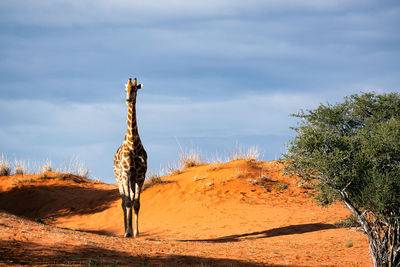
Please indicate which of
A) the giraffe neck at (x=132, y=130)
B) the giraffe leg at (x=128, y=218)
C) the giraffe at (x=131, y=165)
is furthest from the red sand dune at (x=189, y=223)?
the giraffe neck at (x=132, y=130)

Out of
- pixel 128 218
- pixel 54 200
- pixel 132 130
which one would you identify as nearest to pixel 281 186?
pixel 132 130

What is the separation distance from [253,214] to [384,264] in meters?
8.78

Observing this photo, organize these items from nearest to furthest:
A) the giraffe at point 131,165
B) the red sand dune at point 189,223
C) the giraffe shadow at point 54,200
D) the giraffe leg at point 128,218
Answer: the red sand dune at point 189,223, the giraffe leg at point 128,218, the giraffe at point 131,165, the giraffe shadow at point 54,200

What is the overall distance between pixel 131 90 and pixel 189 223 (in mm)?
7578

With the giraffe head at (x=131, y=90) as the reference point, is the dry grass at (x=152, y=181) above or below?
below

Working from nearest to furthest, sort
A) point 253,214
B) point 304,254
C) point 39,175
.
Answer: point 304,254
point 253,214
point 39,175

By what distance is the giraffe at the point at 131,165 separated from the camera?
15.5 meters

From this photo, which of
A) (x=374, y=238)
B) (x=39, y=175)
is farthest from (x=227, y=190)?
(x=39, y=175)

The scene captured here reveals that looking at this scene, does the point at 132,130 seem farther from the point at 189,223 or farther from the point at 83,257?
the point at 83,257

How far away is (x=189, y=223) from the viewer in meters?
20.2

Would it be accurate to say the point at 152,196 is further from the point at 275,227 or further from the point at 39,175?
the point at 39,175

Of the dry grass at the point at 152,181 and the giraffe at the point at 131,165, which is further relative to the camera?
the dry grass at the point at 152,181

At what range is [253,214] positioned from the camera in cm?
2050

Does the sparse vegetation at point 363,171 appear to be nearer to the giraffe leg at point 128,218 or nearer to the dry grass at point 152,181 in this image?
the giraffe leg at point 128,218
